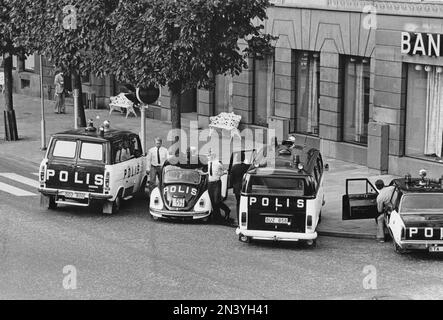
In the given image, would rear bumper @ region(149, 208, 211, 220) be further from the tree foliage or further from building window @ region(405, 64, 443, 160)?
building window @ region(405, 64, 443, 160)

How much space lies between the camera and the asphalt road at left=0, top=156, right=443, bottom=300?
773 inches

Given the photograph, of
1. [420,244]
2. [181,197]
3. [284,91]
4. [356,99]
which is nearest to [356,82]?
[356,99]

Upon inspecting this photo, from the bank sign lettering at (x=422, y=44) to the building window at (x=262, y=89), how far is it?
21.8ft

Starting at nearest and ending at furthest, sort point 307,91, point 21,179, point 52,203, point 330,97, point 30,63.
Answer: point 52,203 → point 21,179 → point 330,97 → point 307,91 → point 30,63

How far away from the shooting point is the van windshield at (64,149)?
26.3 m

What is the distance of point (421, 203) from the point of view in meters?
22.6

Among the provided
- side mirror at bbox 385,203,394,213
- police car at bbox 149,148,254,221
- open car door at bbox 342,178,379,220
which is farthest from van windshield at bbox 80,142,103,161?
side mirror at bbox 385,203,394,213

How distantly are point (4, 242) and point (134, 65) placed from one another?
24.0ft

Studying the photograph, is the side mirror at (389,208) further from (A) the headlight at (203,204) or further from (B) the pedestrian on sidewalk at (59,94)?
(B) the pedestrian on sidewalk at (59,94)

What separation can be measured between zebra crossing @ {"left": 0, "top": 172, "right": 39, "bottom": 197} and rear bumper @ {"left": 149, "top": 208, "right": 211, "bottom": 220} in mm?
4579

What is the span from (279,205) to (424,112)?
9.76m

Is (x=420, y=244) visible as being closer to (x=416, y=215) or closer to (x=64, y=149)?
(x=416, y=215)
